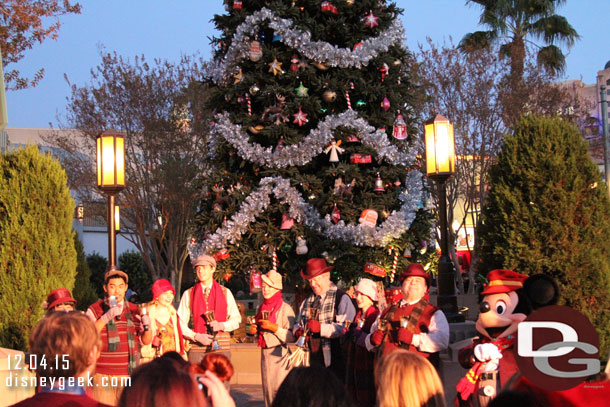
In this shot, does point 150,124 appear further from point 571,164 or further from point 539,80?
point 571,164

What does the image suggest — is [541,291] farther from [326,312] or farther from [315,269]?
[315,269]

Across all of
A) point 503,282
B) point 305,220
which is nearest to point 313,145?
point 305,220

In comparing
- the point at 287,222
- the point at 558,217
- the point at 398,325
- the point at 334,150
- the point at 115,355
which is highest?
the point at 334,150

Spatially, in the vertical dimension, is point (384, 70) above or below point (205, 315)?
above

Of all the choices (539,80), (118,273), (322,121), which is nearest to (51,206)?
(118,273)

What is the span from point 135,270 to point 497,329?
2891 centimetres

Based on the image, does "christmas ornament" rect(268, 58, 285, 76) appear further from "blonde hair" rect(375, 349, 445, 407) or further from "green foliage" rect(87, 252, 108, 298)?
"green foliage" rect(87, 252, 108, 298)

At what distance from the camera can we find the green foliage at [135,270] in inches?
1272

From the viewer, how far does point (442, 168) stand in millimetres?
10664

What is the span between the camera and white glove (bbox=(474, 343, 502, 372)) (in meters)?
5.49

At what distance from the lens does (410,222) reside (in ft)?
37.6

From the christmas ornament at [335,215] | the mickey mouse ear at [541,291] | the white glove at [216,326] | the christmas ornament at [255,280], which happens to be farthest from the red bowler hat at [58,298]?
the christmas ornament at [335,215]

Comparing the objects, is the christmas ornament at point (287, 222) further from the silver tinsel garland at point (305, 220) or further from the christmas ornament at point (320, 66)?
the christmas ornament at point (320, 66)

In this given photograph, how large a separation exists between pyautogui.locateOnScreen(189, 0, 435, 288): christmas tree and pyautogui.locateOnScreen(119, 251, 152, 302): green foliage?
825 inches
